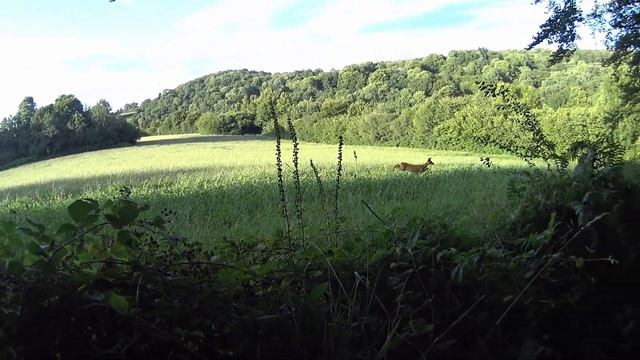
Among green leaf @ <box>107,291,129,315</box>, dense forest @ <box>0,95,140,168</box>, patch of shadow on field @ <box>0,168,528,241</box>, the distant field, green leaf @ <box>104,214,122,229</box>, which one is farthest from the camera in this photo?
dense forest @ <box>0,95,140,168</box>

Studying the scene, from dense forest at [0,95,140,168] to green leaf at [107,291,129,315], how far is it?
182 feet

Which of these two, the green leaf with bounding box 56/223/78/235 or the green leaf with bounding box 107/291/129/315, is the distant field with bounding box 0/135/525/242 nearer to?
the green leaf with bounding box 56/223/78/235

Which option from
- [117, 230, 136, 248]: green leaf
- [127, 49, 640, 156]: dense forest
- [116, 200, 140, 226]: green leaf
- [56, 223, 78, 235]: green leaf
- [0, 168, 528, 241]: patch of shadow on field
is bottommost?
[0, 168, 528, 241]: patch of shadow on field

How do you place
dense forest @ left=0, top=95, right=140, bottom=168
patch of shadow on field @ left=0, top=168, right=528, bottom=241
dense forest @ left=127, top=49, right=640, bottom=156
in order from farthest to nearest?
dense forest @ left=0, top=95, right=140, bottom=168 → dense forest @ left=127, top=49, right=640, bottom=156 → patch of shadow on field @ left=0, top=168, right=528, bottom=241

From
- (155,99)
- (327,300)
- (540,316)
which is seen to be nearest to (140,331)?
(327,300)

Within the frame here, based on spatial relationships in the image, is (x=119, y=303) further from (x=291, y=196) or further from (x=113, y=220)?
(x=291, y=196)

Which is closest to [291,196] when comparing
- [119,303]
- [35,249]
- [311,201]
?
[311,201]

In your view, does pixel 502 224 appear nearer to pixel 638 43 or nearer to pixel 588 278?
pixel 588 278

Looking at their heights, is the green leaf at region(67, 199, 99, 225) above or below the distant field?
above

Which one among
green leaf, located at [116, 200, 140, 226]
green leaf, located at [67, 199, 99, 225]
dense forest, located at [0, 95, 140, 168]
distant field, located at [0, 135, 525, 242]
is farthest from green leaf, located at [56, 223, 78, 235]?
dense forest, located at [0, 95, 140, 168]

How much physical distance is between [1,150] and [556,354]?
2368 inches

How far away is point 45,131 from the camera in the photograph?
170 ft

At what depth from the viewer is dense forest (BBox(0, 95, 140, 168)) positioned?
168 ft

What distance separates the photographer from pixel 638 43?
1283cm
